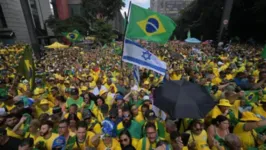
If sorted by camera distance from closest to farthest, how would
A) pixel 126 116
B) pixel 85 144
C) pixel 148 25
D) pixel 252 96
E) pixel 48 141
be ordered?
pixel 85 144 → pixel 48 141 → pixel 126 116 → pixel 252 96 → pixel 148 25

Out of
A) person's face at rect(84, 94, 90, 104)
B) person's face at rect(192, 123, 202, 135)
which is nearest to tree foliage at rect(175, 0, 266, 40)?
person's face at rect(192, 123, 202, 135)

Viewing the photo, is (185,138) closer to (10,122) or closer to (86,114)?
(86,114)

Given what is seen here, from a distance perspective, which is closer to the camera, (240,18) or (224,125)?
(224,125)

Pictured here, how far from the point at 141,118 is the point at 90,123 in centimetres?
112

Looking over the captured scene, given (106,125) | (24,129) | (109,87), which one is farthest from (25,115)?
(109,87)

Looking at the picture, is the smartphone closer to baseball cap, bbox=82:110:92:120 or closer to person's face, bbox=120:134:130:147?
person's face, bbox=120:134:130:147

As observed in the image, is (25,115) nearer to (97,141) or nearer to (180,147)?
(97,141)

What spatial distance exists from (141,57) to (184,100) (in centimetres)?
188

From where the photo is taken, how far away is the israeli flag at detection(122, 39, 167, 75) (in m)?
4.26

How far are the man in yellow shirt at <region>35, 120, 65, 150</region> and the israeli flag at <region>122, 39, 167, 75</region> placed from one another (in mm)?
2264

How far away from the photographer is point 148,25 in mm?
4766

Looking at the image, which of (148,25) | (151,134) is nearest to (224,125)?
(151,134)

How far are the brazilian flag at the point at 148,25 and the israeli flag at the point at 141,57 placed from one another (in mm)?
311

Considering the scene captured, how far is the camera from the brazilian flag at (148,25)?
4488 mm
